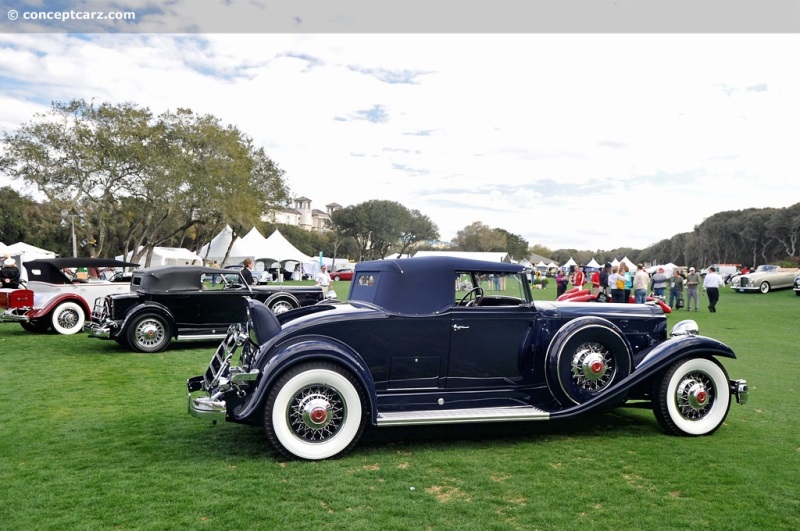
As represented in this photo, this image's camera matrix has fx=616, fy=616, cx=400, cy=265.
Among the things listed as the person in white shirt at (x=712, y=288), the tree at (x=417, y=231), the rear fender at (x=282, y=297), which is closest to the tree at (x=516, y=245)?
the tree at (x=417, y=231)

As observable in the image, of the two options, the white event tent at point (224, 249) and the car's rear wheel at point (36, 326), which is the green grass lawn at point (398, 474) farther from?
the white event tent at point (224, 249)

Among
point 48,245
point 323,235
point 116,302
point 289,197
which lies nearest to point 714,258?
point 323,235

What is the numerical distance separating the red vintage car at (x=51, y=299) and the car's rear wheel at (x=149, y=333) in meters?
3.02

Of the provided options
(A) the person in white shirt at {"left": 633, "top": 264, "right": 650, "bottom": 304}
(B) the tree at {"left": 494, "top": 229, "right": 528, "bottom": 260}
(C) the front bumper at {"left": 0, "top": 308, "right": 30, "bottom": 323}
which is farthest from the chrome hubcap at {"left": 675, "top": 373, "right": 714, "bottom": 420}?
(B) the tree at {"left": 494, "top": 229, "right": 528, "bottom": 260}

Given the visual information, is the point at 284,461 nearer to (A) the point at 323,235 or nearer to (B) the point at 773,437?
(B) the point at 773,437

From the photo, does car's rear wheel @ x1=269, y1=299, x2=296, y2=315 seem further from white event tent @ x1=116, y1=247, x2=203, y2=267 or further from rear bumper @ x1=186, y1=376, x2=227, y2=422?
white event tent @ x1=116, y1=247, x2=203, y2=267

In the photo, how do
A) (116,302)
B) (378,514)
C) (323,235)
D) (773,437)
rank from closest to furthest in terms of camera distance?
(378,514)
(773,437)
(116,302)
(323,235)

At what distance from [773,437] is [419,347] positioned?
11.5ft

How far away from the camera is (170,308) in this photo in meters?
11.8

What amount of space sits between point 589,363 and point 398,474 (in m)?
2.13

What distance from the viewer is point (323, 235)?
10100cm

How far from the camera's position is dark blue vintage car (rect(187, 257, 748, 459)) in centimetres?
509

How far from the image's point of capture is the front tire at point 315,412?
5.00m

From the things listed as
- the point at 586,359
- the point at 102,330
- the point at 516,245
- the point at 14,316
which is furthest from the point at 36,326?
the point at 516,245
